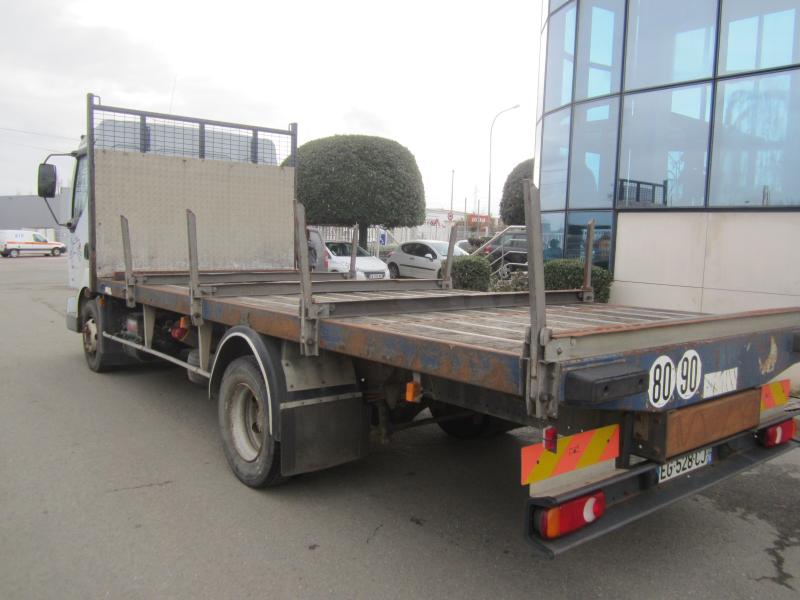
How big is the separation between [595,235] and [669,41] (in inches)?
131

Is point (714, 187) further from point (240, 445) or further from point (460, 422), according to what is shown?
point (240, 445)

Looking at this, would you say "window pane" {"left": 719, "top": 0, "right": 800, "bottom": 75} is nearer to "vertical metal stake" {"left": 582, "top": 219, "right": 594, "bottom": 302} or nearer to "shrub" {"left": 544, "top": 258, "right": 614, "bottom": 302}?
"shrub" {"left": 544, "top": 258, "right": 614, "bottom": 302}

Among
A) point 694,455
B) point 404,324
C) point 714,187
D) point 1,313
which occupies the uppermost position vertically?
point 714,187

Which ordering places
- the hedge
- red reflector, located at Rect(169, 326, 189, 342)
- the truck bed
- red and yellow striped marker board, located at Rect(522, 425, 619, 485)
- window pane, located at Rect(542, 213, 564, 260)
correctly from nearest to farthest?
1. the truck bed
2. red and yellow striped marker board, located at Rect(522, 425, 619, 485)
3. red reflector, located at Rect(169, 326, 189, 342)
4. the hedge
5. window pane, located at Rect(542, 213, 564, 260)

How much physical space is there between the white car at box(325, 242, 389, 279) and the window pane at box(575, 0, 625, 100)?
5641 mm

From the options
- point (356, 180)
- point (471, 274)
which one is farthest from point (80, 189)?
point (356, 180)

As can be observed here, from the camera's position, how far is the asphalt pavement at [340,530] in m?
3.18

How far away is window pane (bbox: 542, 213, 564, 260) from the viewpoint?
1247 centimetres

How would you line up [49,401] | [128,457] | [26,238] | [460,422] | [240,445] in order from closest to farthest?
[240,445]
[128,457]
[460,422]
[49,401]
[26,238]

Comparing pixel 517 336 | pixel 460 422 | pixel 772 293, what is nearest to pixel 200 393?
pixel 460 422

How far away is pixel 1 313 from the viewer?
46.0ft

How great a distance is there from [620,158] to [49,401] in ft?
30.6

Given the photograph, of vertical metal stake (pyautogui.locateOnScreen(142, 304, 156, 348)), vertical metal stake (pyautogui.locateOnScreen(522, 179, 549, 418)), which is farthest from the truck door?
vertical metal stake (pyautogui.locateOnScreen(522, 179, 549, 418))

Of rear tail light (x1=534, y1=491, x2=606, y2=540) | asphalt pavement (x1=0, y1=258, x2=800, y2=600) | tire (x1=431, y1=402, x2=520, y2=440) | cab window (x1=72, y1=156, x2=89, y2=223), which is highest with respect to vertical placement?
cab window (x1=72, y1=156, x2=89, y2=223)
